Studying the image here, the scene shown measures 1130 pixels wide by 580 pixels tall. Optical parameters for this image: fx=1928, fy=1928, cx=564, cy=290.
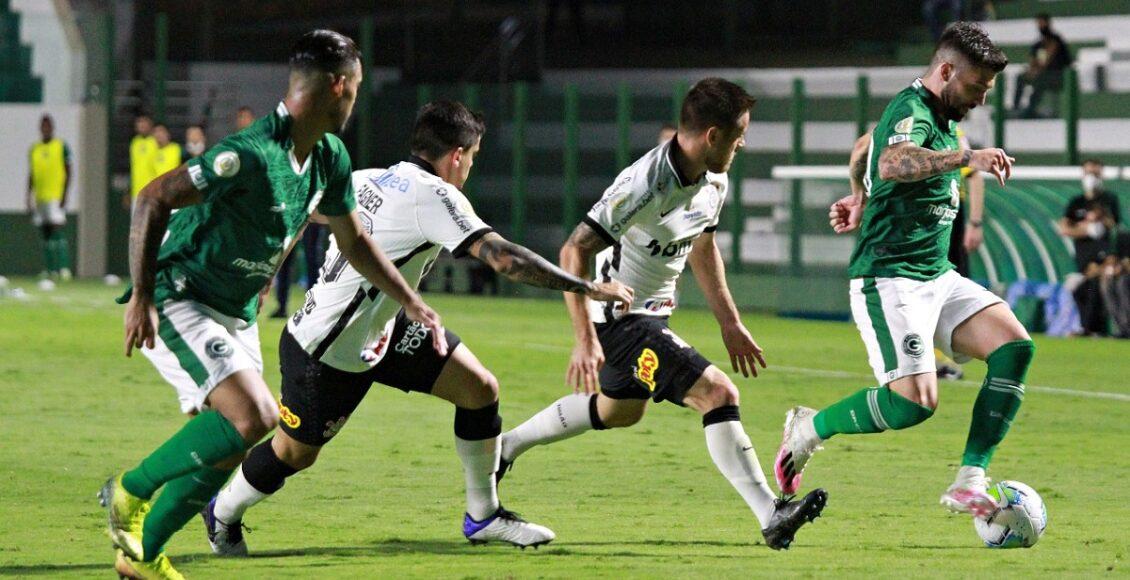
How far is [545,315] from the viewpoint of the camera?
22.6m

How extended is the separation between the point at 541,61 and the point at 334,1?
5382 mm

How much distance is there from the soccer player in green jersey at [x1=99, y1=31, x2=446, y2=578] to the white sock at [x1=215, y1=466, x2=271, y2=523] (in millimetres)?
665

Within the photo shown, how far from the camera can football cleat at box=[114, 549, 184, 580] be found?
6316 millimetres

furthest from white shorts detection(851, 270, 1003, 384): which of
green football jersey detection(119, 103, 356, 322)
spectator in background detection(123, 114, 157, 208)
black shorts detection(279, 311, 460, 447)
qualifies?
spectator in background detection(123, 114, 157, 208)

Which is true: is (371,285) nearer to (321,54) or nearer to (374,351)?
(374,351)

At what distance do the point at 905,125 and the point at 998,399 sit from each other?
116cm

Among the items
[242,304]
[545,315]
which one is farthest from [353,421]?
[545,315]

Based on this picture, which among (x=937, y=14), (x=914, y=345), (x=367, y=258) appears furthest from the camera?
(x=937, y=14)

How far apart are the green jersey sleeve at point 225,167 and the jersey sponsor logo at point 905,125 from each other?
2649 millimetres

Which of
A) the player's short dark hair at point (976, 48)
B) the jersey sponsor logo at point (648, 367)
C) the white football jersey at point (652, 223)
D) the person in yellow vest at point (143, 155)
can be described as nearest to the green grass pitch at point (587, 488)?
the jersey sponsor logo at point (648, 367)

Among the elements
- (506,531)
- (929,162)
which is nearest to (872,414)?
(929,162)

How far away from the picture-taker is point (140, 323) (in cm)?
600

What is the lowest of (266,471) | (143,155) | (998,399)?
(143,155)

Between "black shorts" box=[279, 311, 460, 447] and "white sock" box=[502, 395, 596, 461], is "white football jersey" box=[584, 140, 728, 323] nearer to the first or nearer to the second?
"white sock" box=[502, 395, 596, 461]
